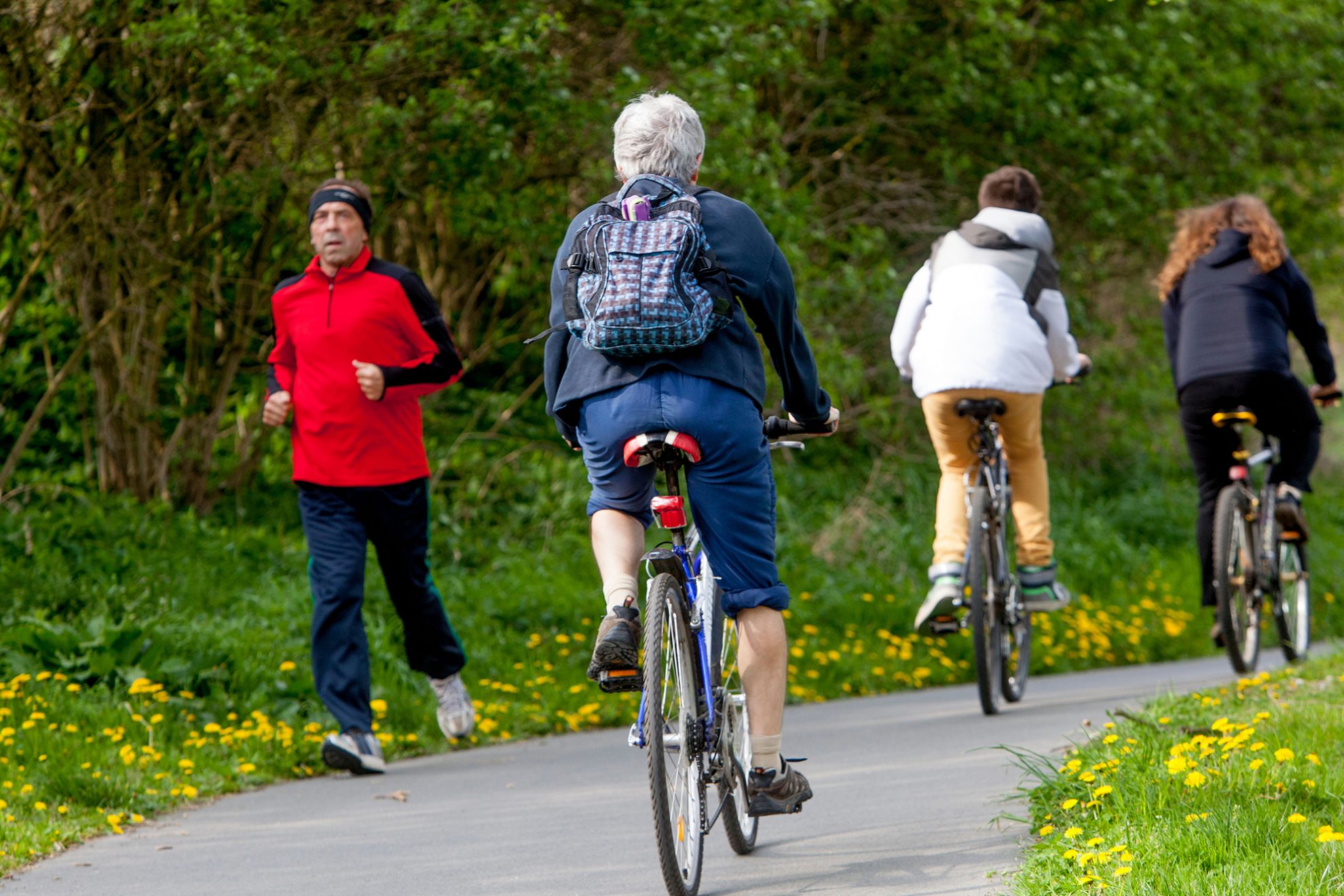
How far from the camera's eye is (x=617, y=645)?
3.93 metres

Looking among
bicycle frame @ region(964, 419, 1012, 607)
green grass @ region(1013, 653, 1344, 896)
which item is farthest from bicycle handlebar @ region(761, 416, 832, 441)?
bicycle frame @ region(964, 419, 1012, 607)

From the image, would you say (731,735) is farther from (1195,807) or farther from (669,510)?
(1195,807)

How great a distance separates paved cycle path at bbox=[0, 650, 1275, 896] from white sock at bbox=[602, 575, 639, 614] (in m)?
0.76

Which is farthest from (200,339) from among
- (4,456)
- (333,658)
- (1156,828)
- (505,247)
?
(1156,828)

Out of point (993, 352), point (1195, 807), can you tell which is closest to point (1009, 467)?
point (993, 352)

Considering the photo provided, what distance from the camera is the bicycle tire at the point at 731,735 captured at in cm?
423

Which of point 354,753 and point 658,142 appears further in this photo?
point 354,753

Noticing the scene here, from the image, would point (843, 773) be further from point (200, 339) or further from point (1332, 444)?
point (1332, 444)

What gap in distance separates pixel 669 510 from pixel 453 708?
2.94 m

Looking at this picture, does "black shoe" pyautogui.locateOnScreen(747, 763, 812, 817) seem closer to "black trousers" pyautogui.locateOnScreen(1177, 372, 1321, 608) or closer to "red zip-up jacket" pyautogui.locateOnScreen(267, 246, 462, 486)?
"red zip-up jacket" pyautogui.locateOnScreen(267, 246, 462, 486)

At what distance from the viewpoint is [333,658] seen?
6254 millimetres

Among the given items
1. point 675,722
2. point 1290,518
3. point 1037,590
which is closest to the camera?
point 675,722

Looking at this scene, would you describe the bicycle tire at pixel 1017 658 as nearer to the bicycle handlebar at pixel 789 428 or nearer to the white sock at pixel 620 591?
the bicycle handlebar at pixel 789 428

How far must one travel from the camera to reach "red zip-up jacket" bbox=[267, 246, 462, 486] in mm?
6355
